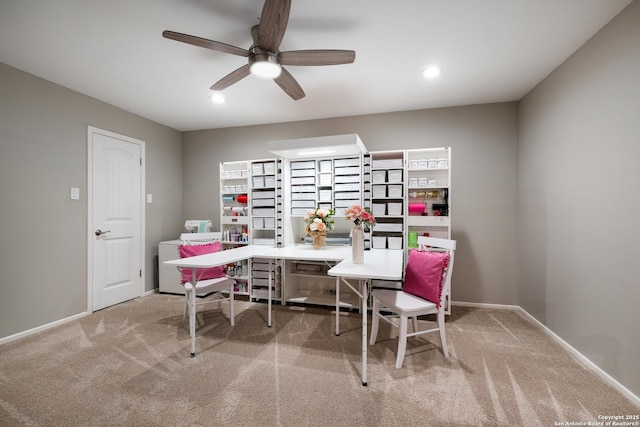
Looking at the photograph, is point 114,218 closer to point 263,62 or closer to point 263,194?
point 263,194

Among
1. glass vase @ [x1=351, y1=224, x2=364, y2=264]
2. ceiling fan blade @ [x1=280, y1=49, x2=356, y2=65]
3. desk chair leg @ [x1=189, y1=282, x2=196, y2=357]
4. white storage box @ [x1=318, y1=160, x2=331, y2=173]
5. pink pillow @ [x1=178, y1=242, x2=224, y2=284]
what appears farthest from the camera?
white storage box @ [x1=318, y1=160, x2=331, y2=173]

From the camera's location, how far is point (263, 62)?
1933 mm

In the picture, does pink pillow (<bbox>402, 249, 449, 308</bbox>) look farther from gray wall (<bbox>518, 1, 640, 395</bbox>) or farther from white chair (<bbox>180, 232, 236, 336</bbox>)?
white chair (<bbox>180, 232, 236, 336</bbox>)

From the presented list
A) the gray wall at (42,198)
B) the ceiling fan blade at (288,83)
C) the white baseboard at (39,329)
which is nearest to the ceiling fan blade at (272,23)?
→ the ceiling fan blade at (288,83)

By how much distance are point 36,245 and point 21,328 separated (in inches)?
32.2

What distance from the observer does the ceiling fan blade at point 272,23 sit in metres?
1.50

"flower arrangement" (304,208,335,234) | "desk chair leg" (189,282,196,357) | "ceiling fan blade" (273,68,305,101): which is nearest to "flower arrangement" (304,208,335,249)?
"flower arrangement" (304,208,335,234)

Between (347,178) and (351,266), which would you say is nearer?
(351,266)

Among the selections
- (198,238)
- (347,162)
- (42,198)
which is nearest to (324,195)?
(347,162)

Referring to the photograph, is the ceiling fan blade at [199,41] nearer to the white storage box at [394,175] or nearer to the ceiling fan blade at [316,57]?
the ceiling fan blade at [316,57]

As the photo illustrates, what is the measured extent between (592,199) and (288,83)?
2.67 m

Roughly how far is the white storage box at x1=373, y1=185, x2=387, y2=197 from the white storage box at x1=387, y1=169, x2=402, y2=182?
125 millimetres

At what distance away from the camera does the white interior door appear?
331 centimetres

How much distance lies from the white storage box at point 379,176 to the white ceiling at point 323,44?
0.91 meters
